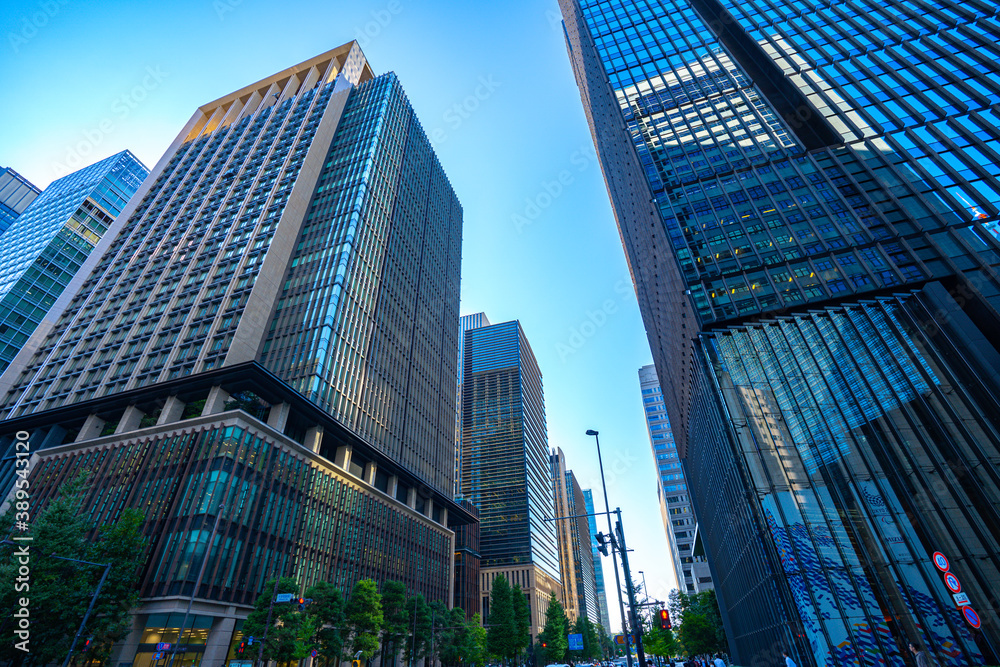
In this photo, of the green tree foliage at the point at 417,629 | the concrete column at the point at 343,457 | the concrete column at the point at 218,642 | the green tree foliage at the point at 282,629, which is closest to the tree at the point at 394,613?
the green tree foliage at the point at 417,629

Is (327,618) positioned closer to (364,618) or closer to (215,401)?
(364,618)

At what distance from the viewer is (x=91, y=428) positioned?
50.7 metres

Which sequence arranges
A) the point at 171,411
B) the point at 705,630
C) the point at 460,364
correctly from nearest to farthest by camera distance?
the point at 171,411 < the point at 705,630 < the point at 460,364

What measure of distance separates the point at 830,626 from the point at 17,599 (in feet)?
142

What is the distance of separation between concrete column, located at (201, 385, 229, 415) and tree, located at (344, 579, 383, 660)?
21.9 metres

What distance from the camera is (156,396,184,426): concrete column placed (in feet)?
153

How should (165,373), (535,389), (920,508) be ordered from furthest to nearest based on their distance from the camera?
(535,389) < (165,373) < (920,508)

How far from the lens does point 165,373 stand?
171 ft

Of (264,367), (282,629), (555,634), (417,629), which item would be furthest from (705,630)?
(264,367)

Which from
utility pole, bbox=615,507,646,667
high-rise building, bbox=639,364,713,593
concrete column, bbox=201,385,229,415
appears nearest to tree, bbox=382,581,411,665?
concrete column, bbox=201,385,229,415

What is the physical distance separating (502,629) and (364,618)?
39.2 m

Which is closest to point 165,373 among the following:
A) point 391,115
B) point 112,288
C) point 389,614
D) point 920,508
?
point 112,288

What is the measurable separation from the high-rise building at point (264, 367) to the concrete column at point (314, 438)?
25 cm

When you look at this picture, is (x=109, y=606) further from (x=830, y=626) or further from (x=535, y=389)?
(x=535, y=389)
